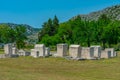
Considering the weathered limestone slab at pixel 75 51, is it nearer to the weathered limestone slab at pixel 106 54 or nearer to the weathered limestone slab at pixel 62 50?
the weathered limestone slab at pixel 62 50

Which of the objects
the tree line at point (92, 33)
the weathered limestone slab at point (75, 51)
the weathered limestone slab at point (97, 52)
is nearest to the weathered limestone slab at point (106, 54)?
the weathered limestone slab at point (97, 52)

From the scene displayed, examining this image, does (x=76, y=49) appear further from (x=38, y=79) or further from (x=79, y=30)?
(x=79, y=30)

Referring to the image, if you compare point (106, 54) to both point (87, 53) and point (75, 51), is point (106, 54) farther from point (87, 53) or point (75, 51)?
point (75, 51)

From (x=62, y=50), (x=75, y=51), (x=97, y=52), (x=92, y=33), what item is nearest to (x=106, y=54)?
(x=97, y=52)

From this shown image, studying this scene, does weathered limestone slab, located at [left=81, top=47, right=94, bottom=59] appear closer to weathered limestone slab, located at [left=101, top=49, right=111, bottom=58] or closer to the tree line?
weathered limestone slab, located at [left=101, top=49, right=111, bottom=58]

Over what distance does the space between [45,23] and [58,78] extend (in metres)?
94.8

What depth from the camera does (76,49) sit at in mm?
45750

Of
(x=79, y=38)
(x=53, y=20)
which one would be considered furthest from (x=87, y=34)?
(x=53, y=20)

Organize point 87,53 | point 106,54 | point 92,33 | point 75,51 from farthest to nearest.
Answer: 1. point 92,33
2. point 106,54
3. point 75,51
4. point 87,53

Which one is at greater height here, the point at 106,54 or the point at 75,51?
the point at 75,51

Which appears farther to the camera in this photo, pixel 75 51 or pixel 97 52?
pixel 97 52

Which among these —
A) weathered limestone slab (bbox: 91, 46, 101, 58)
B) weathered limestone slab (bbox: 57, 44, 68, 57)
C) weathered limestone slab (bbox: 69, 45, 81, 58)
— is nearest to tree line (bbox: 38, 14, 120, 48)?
weathered limestone slab (bbox: 91, 46, 101, 58)

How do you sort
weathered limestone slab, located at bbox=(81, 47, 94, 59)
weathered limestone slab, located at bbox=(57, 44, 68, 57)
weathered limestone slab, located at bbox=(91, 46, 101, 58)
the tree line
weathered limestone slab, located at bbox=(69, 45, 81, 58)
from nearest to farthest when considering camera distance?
weathered limestone slab, located at bbox=(81, 47, 94, 59)
weathered limestone slab, located at bbox=(69, 45, 81, 58)
weathered limestone slab, located at bbox=(57, 44, 68, 57)
weathered limestone slab, located at bbox=(91, 46, 101, 58)
the tree line

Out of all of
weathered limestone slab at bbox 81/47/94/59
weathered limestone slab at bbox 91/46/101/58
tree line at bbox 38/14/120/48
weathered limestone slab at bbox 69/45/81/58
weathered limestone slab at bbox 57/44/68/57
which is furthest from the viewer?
tree line at bbox 38/14/120/48
